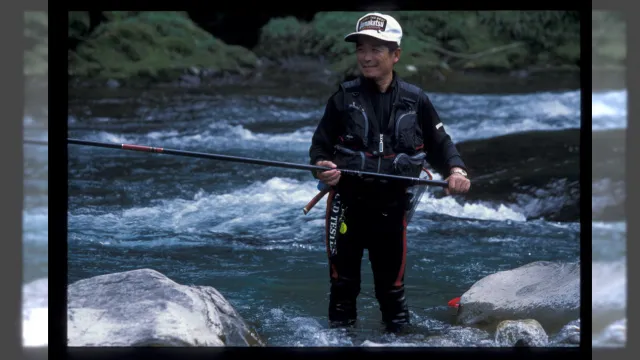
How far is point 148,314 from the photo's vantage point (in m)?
5.62

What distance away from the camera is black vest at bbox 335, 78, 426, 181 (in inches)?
217

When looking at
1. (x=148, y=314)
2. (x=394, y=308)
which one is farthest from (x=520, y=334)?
(x=148, y=314)

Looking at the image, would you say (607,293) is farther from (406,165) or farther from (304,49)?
(304,49)

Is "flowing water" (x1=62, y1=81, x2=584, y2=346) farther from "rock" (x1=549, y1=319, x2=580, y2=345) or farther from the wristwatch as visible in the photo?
the wristwatch

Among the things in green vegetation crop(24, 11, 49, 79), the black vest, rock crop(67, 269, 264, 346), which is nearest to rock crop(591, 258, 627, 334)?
the black vest

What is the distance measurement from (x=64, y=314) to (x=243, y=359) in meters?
1.18

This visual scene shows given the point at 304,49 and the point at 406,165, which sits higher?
the point at 304,49

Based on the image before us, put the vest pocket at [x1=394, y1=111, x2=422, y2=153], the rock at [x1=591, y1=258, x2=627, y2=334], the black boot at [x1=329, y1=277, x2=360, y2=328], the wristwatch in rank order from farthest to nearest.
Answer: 1. the rock at [x1=591, y1=258, x2=627, y2=334]
2. the black boot at [x1=329, y1=277, x2=360, y2=328]
3. the wristwatch
4. the vest pocket at [x1=394, y1=111, x2=422, y2=153]

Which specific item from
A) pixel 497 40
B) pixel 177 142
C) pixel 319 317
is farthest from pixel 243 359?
pixel 497 40

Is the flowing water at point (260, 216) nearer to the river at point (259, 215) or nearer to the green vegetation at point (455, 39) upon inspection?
the river at point (259, 215)

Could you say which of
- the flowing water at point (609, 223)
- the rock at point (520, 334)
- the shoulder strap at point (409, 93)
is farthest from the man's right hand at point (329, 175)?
the flowing water at point (609, 223)

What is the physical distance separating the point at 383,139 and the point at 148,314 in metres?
1.82

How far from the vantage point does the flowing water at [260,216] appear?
5.92 m

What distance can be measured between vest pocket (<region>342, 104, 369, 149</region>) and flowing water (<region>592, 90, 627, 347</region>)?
1.57m
